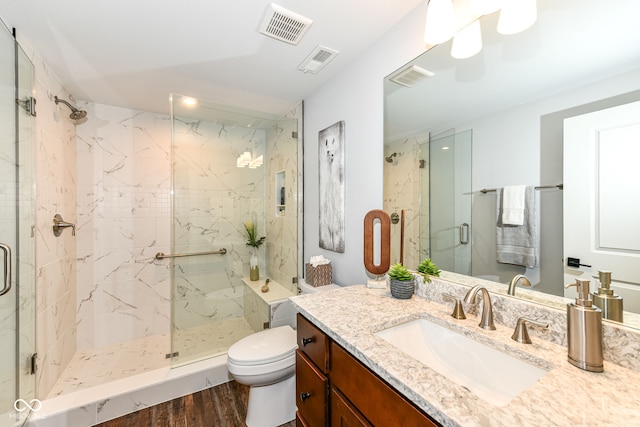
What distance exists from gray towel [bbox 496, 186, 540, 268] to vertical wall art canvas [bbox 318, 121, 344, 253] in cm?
102

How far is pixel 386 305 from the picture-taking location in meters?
1.19

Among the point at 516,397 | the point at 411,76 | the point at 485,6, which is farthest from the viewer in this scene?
the point at 411,76

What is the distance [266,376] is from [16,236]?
5.24 feet

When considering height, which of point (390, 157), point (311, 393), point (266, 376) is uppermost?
point (390, 157)

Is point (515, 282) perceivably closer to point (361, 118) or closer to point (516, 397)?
point (516, 397)

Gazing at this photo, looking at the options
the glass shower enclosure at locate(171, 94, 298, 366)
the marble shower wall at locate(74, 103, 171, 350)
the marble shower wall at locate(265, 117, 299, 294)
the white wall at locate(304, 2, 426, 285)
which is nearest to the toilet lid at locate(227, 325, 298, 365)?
the white wall at locate(304, 2, 426, 285)

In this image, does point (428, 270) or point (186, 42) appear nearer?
point (428, 270)

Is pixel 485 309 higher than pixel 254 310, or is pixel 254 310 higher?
pixel 485 309

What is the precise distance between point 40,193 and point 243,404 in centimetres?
200

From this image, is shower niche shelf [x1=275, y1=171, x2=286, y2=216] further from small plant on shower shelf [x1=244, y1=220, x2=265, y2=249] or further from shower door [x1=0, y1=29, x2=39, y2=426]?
shower door [x1=0, y1=29, x2=39, y2=426]

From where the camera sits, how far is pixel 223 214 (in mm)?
2496

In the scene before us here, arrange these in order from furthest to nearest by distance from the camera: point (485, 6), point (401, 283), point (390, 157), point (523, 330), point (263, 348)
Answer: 1. point (263, 348)
2. point (390, 157)
3. point (401, 283)
4. point (485, 6)
5. point (523, 330)

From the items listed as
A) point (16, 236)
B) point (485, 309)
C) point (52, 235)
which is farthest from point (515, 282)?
point (52, 235)

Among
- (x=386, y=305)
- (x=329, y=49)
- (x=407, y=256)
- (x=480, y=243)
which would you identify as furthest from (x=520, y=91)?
(x=329, y=49)
